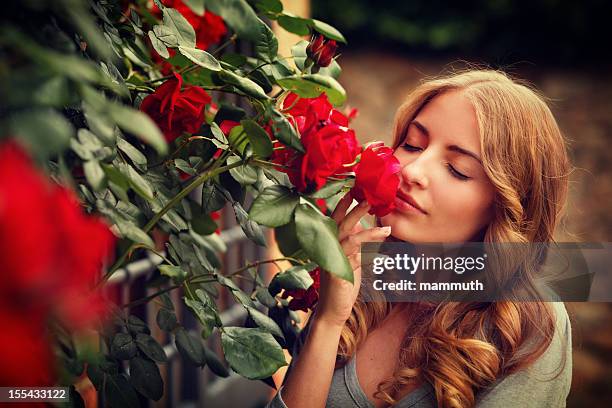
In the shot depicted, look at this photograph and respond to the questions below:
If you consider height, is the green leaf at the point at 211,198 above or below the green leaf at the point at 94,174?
above

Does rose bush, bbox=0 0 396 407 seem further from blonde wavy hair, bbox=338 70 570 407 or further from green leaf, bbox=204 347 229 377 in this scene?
blonde wavy hair, bbox=338 70 570 407

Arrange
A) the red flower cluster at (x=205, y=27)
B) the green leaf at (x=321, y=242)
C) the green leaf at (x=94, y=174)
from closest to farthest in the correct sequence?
the green leaf at (x=94, y=174) < the green leaf at (x=321, y=242) < the red flower cluster at (x=205, y=27)

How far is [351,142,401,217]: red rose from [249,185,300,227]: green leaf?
10 centimetres

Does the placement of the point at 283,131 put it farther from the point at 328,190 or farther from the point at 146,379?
the point at 146,379

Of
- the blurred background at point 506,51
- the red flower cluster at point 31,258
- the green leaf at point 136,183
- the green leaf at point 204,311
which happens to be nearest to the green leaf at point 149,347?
the green leaf at point 204,311

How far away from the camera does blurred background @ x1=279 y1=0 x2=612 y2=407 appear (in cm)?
489

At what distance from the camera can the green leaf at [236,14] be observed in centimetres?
70

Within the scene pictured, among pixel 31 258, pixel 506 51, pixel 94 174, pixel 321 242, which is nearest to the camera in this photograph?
pixel 31 258

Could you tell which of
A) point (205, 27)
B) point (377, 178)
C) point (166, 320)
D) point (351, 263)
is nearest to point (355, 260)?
point (351, 263)

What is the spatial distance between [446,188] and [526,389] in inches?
Result: 14.6

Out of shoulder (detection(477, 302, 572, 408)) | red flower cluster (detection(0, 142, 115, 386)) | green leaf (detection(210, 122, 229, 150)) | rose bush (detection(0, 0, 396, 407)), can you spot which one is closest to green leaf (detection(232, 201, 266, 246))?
rose bush (detection(0, 0, 396, 407))

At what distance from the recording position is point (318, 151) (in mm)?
792

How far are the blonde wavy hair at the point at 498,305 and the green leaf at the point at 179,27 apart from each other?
1.62 ft

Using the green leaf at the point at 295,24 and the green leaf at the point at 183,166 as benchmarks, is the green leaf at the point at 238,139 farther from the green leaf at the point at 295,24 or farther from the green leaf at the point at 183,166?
the green leaf at the point at 295,24
